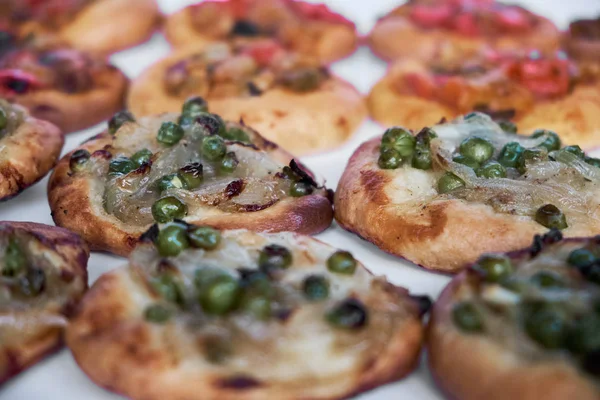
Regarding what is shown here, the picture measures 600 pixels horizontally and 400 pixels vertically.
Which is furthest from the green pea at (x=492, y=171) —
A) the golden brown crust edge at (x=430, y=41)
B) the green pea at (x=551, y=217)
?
the golden brown crust edge at (x=430, y=41)

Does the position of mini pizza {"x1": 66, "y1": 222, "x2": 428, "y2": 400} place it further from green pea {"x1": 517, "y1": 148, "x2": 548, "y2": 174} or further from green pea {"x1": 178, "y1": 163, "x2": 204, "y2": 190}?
green pea {"x1": 517, "y1": 148, "x2": 548, "y2": 174}

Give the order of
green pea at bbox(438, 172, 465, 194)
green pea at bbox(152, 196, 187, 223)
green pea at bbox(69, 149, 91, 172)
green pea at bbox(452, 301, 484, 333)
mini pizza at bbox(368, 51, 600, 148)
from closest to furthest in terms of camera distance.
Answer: green pea at bbox(452, 301, 484, 333) → green pea at bbox(152, 196, 187, 223) → green pea at bbox(438, 172, 465, 194) → green pea at bbox(69, 149, 91, 172) → mini pizza at bbox(368, 51, 600, 148)

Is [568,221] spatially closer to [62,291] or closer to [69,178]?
[62,291]

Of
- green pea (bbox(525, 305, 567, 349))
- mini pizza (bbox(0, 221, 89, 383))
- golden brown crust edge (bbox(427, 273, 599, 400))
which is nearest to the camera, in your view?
golden brown crust edge (bbox(427, 273, 599, 400))

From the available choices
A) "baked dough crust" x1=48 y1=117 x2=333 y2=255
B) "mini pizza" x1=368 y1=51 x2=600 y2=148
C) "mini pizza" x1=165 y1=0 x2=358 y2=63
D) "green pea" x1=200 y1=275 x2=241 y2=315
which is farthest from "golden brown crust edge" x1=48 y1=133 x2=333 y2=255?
"mini pizza" x1=165 y1=0 x2=358 y2=63

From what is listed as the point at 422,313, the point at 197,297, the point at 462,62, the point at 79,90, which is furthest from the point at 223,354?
the point at 462,62

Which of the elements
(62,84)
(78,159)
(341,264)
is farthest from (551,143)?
(62,84)

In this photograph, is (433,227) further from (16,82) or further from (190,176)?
(16,82)
